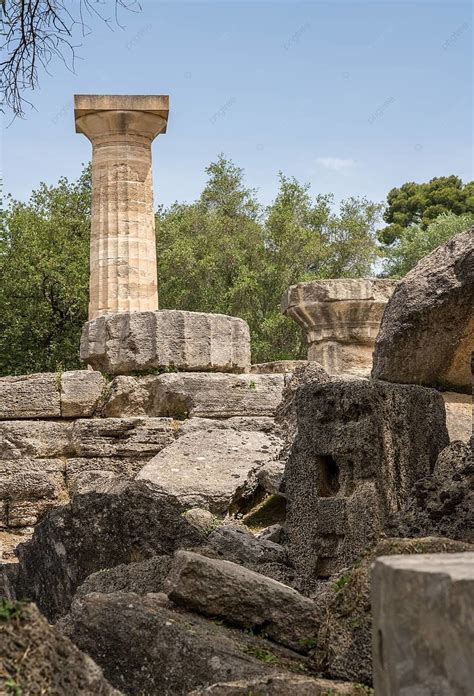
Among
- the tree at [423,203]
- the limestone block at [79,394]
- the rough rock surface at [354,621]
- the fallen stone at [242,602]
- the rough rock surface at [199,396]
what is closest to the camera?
the rough rock surface at [354,621]

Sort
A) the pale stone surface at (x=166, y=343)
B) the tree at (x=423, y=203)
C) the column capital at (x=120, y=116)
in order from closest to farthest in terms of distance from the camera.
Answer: the pale stone surface at (x=166, y=343), the column capital at (x=120, y=116), the tree at (x=423, y=203)

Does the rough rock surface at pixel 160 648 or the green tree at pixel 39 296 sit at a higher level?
the green tree at pixel 39 296

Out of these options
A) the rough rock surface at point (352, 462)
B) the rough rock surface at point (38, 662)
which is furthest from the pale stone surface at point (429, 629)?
the rough rock surface at point (352, 462)

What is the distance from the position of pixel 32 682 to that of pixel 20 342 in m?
23.4

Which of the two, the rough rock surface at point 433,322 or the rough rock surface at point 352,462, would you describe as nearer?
the rough rock surface at point 352,462

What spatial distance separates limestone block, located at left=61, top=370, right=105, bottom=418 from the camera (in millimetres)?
10070

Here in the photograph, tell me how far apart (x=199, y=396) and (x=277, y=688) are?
644 centimetres

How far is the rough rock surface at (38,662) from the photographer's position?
110 inches

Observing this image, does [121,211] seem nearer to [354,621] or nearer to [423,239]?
[354,621]

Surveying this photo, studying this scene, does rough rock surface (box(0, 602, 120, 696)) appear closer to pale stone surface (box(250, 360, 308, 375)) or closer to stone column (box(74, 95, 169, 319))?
pale stone surface (box(250, 360, 308, 375))

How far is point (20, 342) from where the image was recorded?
25750 millimetres

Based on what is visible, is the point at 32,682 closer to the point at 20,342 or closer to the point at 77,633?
the point at 77,633

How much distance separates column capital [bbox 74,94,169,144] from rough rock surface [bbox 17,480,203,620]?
30.1 ft

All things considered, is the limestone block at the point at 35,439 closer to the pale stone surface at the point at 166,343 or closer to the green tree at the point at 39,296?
the pale stone surface at the point at 166,343
